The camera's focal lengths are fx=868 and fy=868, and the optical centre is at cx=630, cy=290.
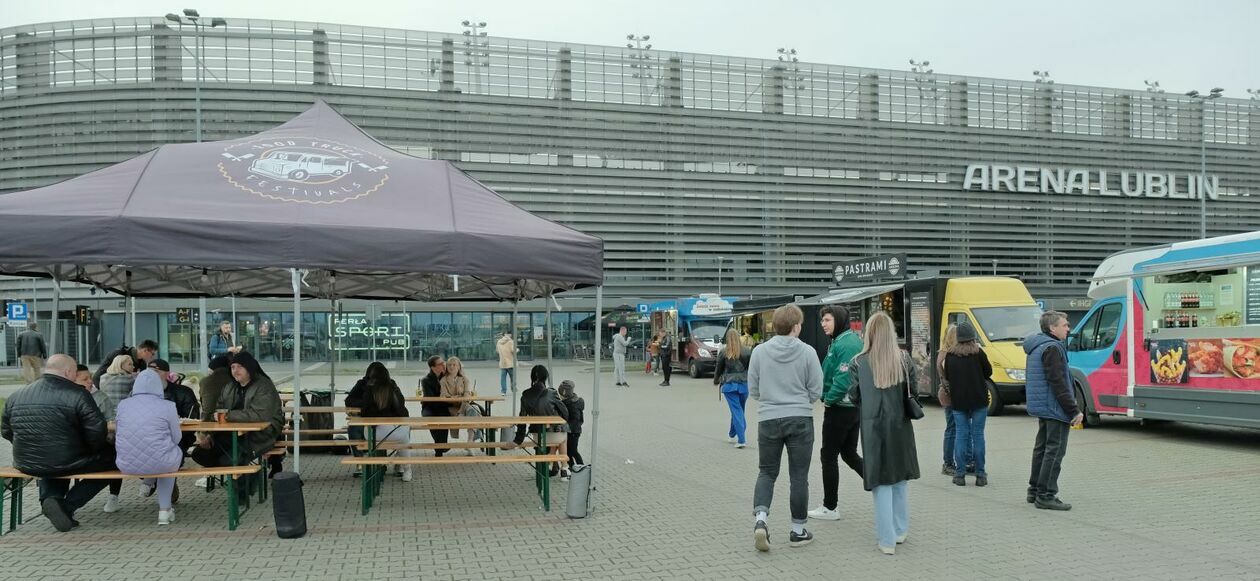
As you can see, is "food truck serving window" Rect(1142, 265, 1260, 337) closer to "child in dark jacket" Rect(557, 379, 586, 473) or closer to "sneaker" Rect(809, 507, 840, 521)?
"sneaker" Rect(809, 507, 840, 521)

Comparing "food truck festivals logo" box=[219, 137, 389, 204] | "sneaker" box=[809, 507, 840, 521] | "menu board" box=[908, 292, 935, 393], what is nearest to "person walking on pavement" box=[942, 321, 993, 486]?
"sneaker" box=[809, 507, 840, 521]

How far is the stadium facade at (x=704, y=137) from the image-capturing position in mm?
39156

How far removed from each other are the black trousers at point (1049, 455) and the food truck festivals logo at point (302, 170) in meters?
6.24

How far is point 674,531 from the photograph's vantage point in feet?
22.9

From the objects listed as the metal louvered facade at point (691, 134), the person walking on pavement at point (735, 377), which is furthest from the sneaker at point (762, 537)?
the metal louvered facade at point (691, 134)

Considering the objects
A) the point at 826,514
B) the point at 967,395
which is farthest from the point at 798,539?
the point at 967,395

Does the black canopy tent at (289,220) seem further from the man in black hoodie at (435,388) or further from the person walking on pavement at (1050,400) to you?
the person walking on pavement at (1050,400)

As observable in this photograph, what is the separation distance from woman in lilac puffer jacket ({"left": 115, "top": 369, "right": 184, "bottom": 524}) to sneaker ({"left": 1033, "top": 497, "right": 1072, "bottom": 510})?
7250 millimetres

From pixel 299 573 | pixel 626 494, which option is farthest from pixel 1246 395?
pixel 299 573

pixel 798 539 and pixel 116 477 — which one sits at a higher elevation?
pixel 116 477

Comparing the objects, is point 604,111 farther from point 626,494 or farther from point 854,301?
point 626,494

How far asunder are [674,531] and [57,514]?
4.85 m

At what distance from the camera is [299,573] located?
18.9ft

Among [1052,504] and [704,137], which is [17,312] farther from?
[704,137]
